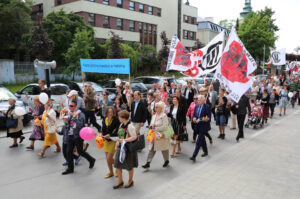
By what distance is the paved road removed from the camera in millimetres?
5301

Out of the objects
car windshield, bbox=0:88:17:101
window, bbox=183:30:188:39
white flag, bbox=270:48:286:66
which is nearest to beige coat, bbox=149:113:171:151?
car windshield, bbox=0:88:17:101

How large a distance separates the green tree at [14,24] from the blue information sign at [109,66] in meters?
18.6

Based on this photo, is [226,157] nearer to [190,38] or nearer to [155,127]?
[155,127]

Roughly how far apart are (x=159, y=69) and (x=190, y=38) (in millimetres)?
16551

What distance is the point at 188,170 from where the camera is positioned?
6.53 m

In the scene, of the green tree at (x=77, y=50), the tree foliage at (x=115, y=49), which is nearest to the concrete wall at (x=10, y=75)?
the green tree at (x=77, y=50)

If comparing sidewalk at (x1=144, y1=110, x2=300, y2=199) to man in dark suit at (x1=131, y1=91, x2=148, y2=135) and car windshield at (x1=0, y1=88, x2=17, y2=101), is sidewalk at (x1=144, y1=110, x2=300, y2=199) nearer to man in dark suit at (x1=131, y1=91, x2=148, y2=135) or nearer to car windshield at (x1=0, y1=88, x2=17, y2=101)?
man in dark suit at (x1=131, y1=91, x2=148, y2=135)

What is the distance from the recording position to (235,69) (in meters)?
8.18

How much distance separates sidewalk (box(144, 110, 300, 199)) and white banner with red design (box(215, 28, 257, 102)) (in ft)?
6.07

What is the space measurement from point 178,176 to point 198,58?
6595 millimetres

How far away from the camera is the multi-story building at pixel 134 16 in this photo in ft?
112

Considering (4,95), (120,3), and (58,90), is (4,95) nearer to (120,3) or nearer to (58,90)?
(58,90)

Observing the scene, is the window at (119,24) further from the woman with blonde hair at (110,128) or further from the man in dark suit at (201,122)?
the woman with blonde hair at (110,128)

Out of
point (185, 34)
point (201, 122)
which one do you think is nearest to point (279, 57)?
point (201, 122)
